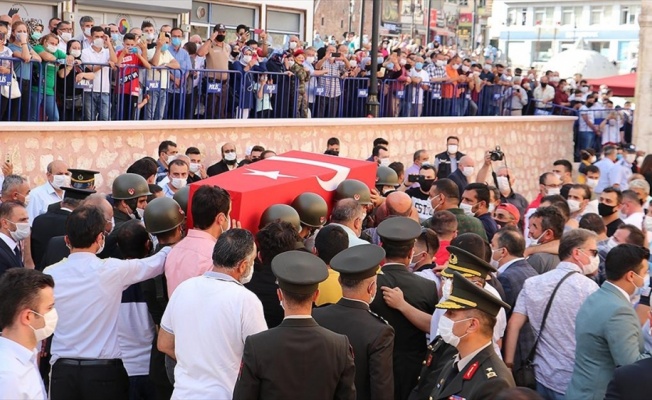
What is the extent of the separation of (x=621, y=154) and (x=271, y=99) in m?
7.67

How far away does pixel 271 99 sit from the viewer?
50.9 feet

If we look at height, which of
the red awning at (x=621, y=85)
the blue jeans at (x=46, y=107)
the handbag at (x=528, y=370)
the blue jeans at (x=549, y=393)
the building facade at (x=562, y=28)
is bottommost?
the blue jeans at (x=549, y=393)

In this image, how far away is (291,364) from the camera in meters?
4.51

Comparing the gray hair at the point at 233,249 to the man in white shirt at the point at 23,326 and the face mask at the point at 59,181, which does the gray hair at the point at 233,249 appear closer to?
the man in white shirt at the point at 23,326

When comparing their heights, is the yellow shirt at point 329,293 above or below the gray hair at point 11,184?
below

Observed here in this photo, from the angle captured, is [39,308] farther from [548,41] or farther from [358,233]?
[548,41]

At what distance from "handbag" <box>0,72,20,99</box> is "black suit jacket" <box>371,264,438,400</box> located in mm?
7315

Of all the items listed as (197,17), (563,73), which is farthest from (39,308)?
(563,73)

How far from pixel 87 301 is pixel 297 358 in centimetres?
168

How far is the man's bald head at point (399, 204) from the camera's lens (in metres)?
8.08

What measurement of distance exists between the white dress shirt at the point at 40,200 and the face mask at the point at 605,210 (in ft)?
18.5

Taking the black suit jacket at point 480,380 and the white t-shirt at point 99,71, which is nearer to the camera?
the black suit jacket at point 480,380

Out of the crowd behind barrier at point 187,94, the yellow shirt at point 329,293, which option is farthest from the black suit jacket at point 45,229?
the crowd behind barrier at point 187,94

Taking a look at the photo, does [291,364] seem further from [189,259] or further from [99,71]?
[99,71]
